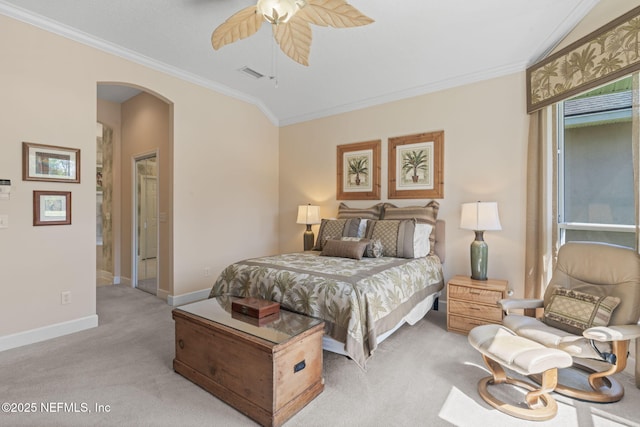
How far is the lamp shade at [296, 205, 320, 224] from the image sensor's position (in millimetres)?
4723

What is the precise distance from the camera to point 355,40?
3203 millimetres

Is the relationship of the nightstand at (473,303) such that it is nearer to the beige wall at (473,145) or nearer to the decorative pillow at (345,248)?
the beige wall at (473,145)

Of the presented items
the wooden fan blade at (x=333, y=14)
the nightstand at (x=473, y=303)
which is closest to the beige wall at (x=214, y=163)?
the nightstand at (x=473, y=303)

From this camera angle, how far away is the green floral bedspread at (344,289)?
216cm

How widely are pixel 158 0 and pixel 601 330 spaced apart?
4180 mm

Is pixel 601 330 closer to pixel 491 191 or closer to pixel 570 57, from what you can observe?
pixel 491 191

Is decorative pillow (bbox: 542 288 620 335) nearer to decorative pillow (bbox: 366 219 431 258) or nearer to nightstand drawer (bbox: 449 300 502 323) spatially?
nightstand drawer (bbox: 449 300 502 323)

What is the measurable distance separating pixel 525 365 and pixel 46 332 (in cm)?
408

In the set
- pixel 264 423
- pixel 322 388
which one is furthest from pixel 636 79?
pixel 264 423

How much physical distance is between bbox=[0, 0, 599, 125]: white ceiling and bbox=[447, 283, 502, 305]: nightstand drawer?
2.47 metres

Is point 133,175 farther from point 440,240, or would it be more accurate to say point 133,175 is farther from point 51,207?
point 440,240

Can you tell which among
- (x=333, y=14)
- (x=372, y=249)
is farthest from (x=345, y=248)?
(x=333, y=14)


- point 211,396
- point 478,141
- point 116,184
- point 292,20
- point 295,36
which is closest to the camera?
point 211,396

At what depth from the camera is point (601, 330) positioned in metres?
1.89
